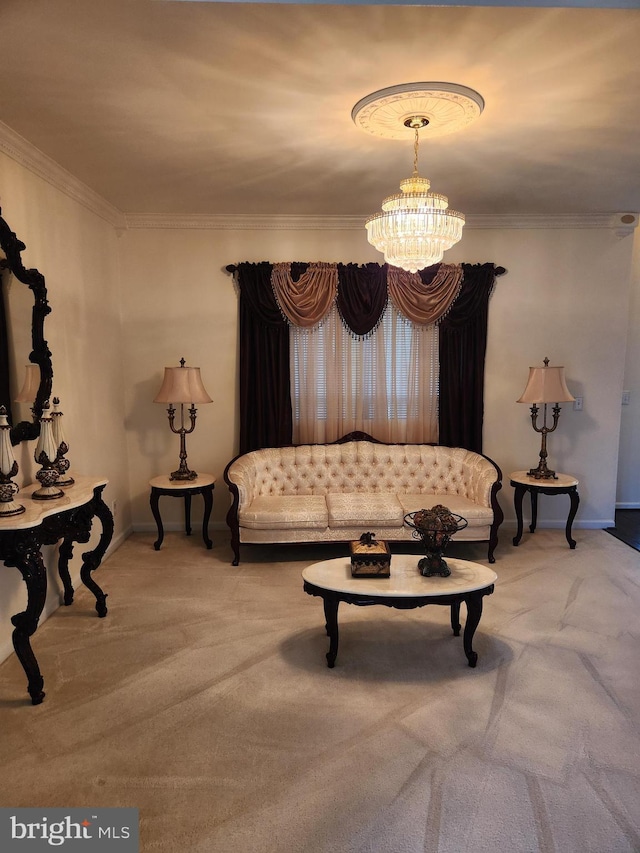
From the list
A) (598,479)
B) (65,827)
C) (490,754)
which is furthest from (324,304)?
(65,827)

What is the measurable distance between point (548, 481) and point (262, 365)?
8.59ft

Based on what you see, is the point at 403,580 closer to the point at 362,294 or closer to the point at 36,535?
the point at 36,535

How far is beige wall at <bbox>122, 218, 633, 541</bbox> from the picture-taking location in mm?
5012

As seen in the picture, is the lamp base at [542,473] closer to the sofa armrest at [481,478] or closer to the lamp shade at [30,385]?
the sofa armrest at [481,478]

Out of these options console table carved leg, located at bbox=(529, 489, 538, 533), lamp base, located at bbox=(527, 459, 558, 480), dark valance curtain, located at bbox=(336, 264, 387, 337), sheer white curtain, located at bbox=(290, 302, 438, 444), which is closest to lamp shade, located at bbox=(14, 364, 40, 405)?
sheer white curtain, located at bbox=(290, 302, 438, 444)

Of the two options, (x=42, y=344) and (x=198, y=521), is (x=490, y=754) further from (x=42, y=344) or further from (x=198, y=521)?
(x=198, y=521)

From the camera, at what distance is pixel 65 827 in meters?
1.90

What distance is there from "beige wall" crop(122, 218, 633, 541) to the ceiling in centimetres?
85

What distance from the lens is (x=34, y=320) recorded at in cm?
323

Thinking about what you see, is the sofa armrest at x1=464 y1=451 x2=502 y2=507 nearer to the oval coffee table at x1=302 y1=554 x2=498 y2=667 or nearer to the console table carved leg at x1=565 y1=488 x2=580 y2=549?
the console table carved leg at x1=565 y1=488 x2=580 y2=549

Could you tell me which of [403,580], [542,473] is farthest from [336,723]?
[542,473]

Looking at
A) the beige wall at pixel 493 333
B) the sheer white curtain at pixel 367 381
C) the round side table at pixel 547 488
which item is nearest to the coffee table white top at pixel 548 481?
the round side table at pixel 547 488

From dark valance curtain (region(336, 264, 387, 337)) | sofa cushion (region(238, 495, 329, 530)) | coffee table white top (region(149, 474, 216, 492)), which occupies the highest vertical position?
dark valance curtain (region(336, 264, 387, 337))

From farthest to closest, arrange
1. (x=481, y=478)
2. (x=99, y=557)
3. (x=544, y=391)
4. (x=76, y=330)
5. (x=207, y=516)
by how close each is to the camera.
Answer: (x=207, y=516)
(x=544, y=391)
(x=481, y=478)
(x=76, y=330)
(x=99, y=557)
